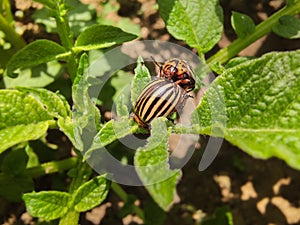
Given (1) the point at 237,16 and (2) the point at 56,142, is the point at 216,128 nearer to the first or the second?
(1) the point at 237,16

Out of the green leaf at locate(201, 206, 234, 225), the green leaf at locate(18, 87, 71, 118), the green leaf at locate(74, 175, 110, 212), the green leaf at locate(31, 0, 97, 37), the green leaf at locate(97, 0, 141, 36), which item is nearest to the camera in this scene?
the green leaf at locate(18, 87, 71, 118)

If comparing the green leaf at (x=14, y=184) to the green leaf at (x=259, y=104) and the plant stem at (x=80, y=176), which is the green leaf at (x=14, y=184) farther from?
the green leaf at (x=259, y=104)

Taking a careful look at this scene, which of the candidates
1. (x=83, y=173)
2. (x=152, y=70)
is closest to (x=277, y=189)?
(x=152, y=70)

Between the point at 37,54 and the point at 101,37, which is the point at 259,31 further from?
the point at 37,54

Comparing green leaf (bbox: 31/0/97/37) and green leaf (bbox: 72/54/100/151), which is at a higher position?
green leaf (bbox: 72/54/100/151)

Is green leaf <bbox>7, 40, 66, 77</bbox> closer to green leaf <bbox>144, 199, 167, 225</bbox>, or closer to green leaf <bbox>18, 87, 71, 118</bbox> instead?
green leaf <bbox>18, 87, 71, 118</bbox>

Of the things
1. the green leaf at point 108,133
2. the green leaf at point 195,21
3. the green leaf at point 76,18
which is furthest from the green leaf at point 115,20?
the green leaf at point 108,133

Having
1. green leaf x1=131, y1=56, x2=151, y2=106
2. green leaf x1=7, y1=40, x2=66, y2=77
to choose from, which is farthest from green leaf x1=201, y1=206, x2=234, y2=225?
green leaf x1=7, y1=40, x2=66, y2=77
